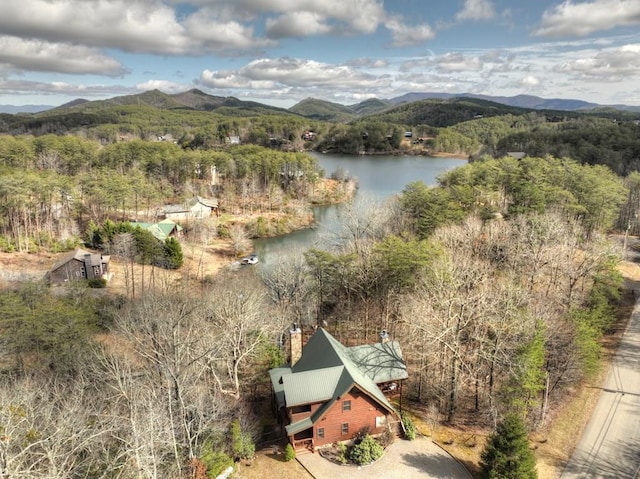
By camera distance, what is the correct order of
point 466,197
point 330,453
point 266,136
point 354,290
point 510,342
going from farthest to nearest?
point 266,136 → point 466,197 → point 354,290 → point 510,342 → point 330,453

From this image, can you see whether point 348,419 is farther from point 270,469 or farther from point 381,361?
point 270,469

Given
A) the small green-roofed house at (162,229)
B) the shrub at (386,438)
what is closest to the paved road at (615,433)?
the shrub at (386,438)

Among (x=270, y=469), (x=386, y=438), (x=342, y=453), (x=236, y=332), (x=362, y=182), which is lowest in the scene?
(x=270, y=469)

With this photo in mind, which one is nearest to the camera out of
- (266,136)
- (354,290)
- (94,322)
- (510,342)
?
(510,342)

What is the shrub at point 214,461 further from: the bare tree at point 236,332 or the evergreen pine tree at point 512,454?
the evergreen pine tree at point 512,454

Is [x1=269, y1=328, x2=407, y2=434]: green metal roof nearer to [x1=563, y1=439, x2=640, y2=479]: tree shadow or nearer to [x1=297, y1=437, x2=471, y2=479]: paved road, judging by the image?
[x1=297, y1=437, x2=471, y2=479]: paved road

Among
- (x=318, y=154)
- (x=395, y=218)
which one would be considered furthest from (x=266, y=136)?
(x=395, y=218)

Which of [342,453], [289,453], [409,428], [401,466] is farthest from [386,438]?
[289,453]

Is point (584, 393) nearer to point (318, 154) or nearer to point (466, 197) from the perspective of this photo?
point (466, 197)
